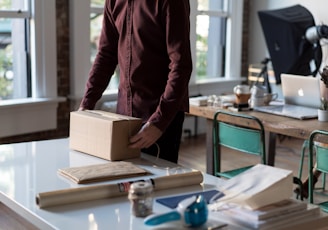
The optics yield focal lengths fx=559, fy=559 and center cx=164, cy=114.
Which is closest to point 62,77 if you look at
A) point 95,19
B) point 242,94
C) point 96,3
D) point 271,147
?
point 95,19

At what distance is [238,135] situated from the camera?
3197 millimetres

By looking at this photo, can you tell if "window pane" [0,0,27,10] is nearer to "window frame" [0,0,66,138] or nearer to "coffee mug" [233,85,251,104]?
"window frame" [0,0,66,138]

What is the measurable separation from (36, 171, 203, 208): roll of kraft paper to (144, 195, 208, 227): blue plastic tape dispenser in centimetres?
31

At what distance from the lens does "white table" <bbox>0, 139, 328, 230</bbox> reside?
151 centimetres

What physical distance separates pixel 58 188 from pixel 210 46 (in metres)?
4.77

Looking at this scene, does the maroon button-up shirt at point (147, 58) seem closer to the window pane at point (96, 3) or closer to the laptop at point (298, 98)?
the laptop at point (298, 98)

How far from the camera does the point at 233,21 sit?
6363mm

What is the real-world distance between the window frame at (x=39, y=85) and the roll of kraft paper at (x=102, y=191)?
300cm

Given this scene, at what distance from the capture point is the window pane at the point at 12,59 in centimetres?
460

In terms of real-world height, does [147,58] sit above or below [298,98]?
above

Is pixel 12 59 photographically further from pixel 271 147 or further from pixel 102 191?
pixel 102 191

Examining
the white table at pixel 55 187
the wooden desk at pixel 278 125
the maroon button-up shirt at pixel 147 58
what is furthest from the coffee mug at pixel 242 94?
the white table at pixel 55 187

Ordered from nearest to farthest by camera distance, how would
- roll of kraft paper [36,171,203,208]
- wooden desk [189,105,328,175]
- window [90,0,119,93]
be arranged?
roll of kraft paper [36,171,203,208], wooden desk [189,105,328,175], window [90,0,119,93]

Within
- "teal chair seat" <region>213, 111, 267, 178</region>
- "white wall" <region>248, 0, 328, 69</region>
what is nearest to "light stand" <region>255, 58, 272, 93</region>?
"white wall" <region>248, 0, 328, 69</region>
